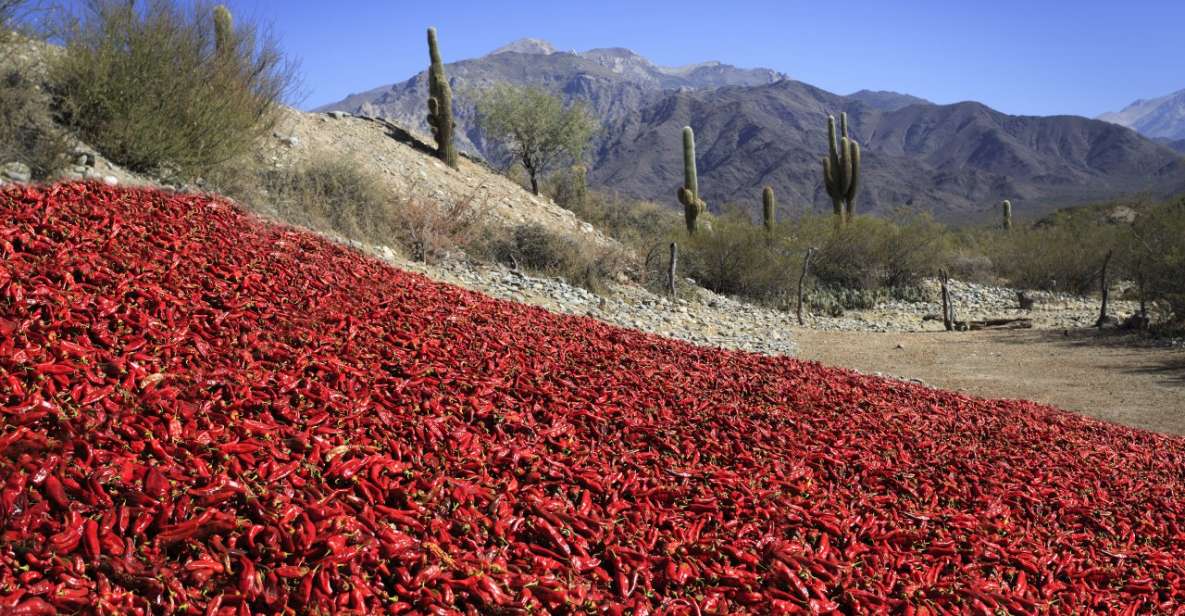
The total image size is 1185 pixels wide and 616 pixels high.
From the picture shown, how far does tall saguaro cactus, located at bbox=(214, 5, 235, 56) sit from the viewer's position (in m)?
13.4

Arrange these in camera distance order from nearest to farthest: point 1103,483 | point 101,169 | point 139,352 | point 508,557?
point 508,557 < point 139,352 < point 1103,483 < point 101,169

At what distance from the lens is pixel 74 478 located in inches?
112

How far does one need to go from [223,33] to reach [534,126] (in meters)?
16.8

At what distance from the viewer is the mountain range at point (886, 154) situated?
10394 cm

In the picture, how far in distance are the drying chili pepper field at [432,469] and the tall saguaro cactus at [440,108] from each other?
767 inches

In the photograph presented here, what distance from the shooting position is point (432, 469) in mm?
3635

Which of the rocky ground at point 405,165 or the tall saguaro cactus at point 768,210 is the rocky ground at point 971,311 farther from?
the rocky ground at point 405,165

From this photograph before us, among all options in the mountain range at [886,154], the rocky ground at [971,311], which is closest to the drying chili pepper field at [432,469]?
the rocky ground at [971,311]

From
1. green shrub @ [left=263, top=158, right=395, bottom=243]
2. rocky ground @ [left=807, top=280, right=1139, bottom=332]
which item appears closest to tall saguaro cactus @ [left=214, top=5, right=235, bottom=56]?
green shrub @ [left=263, top=158, right=395, bottom=243]

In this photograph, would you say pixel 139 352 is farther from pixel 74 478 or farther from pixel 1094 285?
pixel 1094 285

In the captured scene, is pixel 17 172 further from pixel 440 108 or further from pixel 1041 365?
pixel 440 108

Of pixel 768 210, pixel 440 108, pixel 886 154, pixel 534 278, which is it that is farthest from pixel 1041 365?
pixel 886 154

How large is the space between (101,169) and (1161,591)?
479 inches

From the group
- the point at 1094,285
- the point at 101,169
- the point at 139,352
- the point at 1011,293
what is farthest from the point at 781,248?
the point at 139,352
